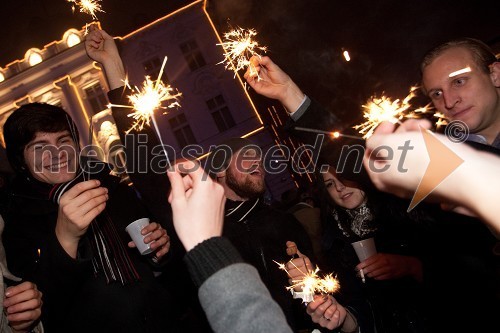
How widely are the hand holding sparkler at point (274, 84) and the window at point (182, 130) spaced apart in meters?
15.4

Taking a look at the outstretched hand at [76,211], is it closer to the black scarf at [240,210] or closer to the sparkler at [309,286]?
the black scarf at [240,210]

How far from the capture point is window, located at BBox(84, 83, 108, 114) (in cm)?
1712

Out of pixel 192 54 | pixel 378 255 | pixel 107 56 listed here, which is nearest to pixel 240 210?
pixel 378 255

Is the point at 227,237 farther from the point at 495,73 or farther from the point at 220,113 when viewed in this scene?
the point at 220,113

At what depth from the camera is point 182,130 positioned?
17859 mm

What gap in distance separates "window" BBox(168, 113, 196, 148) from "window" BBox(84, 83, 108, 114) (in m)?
3.76

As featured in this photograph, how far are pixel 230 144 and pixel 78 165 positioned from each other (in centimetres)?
201

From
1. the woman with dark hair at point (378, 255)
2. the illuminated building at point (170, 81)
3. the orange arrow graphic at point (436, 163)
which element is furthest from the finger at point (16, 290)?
the illuminated building at point (170, 81)

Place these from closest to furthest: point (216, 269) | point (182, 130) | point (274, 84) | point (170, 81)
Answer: point (216, 269), point (274, 84), point (170, 81), point (182, 130)

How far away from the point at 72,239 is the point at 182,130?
636 inches

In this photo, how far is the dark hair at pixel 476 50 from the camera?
2.55 metres

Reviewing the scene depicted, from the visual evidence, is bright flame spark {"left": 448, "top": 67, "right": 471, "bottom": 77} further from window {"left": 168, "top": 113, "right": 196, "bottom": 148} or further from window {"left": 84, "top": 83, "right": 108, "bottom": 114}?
window {"left": 84, "top": 83, "right": 108, "bottom": 114}

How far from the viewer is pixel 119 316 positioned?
7.53 ft

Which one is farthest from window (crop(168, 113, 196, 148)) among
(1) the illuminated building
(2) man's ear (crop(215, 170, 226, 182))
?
(2) man's ear (crop(215, 170, 226, 182))
